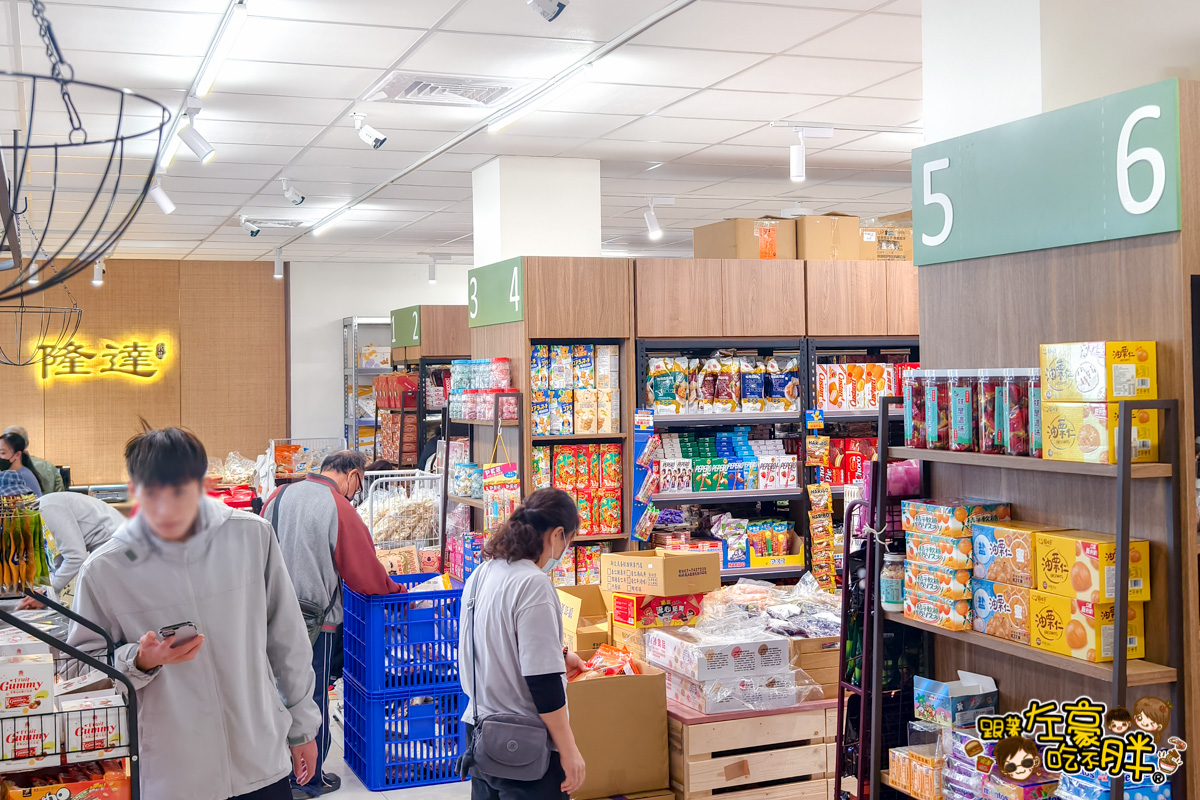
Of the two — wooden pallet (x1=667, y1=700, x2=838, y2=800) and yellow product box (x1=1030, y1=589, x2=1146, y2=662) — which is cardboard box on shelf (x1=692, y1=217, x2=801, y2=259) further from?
yellow product box (x1=1030, y1=589, x2=1146, y2=662)

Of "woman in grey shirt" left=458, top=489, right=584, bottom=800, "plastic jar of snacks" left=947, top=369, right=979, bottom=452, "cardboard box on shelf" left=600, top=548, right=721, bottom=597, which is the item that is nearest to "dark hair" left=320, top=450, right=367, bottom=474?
"cardboard box on shelf" left=600, top=548, right=721, bottom=597

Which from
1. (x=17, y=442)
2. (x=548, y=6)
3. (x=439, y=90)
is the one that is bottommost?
(x=17, y=442)

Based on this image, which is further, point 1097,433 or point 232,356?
point 232,356

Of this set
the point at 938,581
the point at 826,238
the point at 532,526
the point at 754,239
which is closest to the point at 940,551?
the point at 938,581

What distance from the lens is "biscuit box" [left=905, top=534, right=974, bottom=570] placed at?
120 inches

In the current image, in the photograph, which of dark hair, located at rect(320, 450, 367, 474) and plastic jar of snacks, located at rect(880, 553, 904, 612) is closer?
plastic jar of snacks, located at rect(880, 553, 904, 612)

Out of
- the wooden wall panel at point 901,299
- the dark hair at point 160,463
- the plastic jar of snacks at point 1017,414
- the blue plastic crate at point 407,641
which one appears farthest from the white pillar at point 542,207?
the dark hair at point 160,463

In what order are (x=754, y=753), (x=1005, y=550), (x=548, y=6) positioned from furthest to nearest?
(x=754, y=753) < (x=548, y=6) < (x=1005, y=550)

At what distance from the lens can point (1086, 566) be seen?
104 inches

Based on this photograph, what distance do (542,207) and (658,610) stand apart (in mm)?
3596

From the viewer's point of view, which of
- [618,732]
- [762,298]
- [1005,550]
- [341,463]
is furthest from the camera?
[762,298]

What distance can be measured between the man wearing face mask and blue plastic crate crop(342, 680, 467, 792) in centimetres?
24

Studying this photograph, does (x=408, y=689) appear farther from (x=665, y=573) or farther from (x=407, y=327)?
(x=407, y=327)

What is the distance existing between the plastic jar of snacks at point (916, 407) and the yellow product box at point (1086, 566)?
64cm
